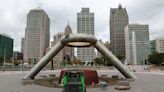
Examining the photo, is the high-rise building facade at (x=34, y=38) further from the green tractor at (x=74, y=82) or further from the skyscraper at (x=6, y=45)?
the green tractor at (x=74, y=82)

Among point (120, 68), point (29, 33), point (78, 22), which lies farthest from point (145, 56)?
point (120, 68)

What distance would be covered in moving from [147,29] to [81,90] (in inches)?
6243

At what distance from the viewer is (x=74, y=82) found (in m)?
15.2

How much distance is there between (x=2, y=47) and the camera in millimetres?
150625

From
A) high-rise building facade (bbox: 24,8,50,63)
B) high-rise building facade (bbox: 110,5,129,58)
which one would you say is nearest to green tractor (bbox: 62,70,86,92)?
high-rise building facade (bbox: 110,5,129,58)

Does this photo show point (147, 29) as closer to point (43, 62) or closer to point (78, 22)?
point (78, 22)

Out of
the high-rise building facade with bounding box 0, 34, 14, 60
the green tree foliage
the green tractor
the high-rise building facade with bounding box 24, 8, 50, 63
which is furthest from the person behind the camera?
the high-rise building facade with bounding box 24, 8, 50, 63

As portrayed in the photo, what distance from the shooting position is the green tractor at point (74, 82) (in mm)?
14828

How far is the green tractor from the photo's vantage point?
1483cm

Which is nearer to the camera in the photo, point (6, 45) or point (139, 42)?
point (6, 45)

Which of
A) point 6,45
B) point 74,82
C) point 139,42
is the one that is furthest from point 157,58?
point 6,45

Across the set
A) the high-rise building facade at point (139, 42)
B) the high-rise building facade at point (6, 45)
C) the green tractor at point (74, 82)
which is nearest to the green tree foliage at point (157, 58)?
the high-rise building facade at point (139, 42)

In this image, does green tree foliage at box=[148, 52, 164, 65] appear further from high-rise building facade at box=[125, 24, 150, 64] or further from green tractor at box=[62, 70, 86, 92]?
green tractor at box=[62, 70, 86, 92]

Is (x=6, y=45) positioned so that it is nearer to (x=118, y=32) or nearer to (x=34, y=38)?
(x=34, y=38)
